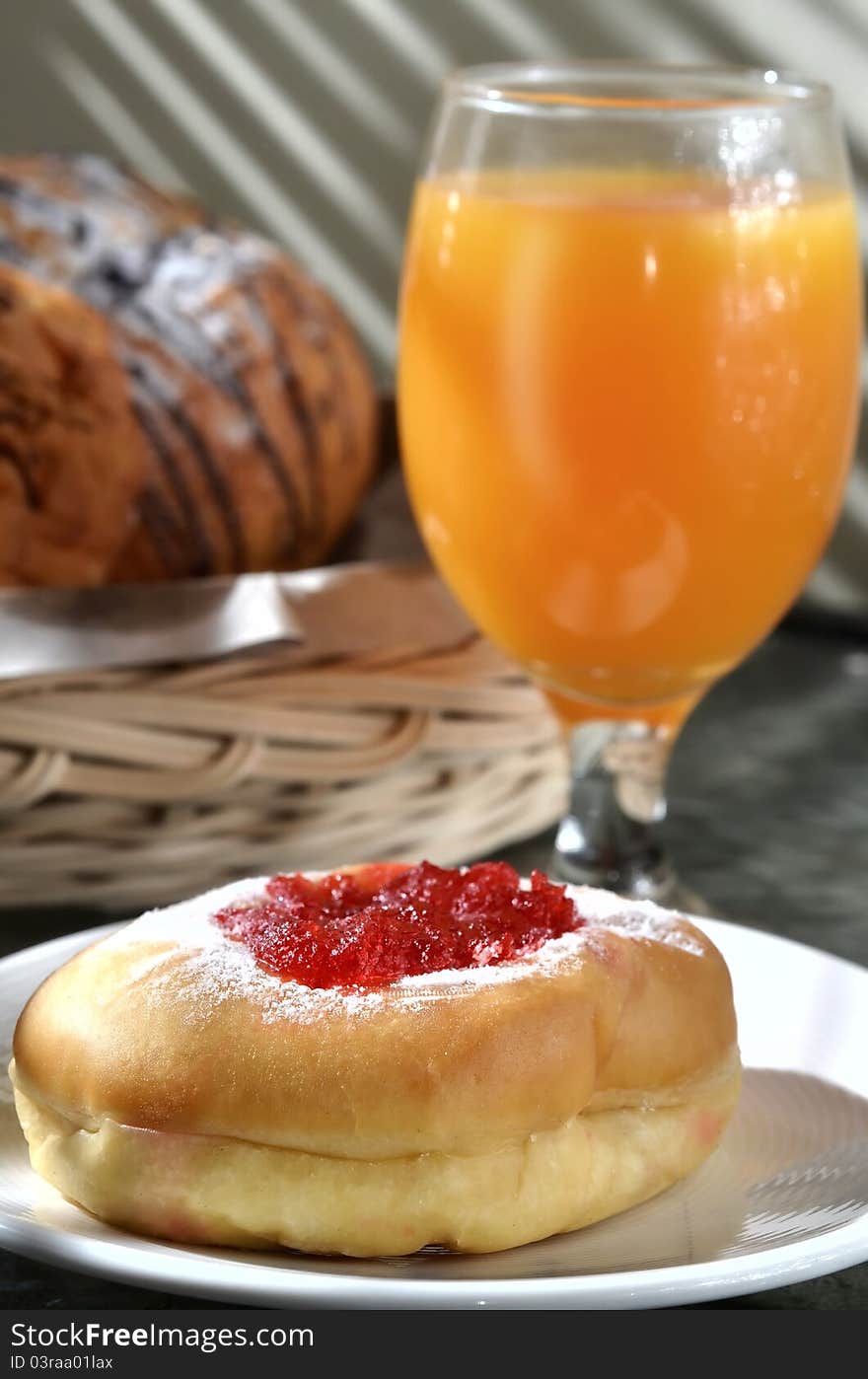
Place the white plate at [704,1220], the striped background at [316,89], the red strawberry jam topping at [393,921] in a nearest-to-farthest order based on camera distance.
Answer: the white plate at [704,1220] → the red strawberry jam topping at [393,921] → the striped background at [316,89]

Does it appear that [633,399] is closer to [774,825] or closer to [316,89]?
[774,825]

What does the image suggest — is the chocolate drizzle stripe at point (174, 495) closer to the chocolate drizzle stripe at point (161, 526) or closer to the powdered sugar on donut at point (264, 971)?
the chocolate drizzle stripe at point (161, 526)

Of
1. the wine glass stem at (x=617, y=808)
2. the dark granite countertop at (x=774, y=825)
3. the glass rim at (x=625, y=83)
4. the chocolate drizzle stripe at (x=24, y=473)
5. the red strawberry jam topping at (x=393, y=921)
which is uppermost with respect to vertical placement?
the glass rim at (x=625, y=83)

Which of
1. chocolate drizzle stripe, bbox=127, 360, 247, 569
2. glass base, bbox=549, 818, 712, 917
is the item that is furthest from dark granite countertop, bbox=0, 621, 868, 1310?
chocolate drizzle stripe, bbox=127, 360, 247, 569

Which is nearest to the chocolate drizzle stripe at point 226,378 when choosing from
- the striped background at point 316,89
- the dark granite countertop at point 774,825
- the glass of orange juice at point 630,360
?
the glass of orange juice at point 630,360

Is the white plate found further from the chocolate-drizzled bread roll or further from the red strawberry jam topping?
the chocolate-drizzled bread roll

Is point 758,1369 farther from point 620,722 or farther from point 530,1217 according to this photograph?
point 620,722
